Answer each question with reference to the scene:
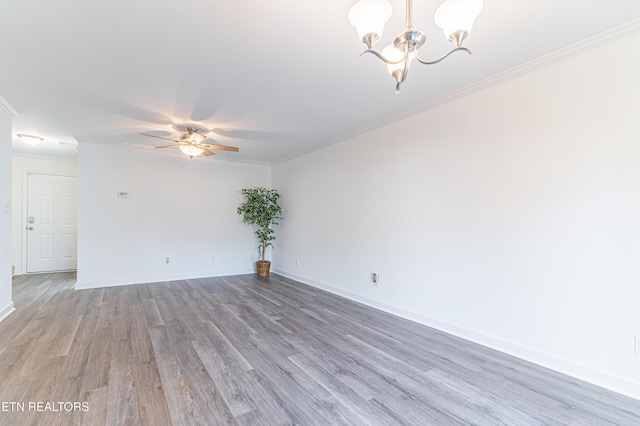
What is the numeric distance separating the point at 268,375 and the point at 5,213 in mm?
3722

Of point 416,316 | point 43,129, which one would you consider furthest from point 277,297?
point 43,129

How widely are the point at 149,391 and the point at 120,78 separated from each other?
2604 mm

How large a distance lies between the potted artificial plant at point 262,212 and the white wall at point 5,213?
327 cm

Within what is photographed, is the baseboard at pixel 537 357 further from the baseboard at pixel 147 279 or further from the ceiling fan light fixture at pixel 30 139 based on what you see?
the ceiling fan light fixture at pixel 30 139

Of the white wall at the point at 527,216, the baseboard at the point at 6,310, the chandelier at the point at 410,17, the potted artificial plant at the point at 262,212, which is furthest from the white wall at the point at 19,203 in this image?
the chandelier at the point at 410,17

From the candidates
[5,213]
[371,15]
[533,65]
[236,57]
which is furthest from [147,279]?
[533,65]

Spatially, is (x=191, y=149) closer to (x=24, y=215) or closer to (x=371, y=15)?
(x=371, y=15)

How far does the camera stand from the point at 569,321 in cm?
212

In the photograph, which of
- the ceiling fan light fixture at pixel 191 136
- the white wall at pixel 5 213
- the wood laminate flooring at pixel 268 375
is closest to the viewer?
the wood laminate flooring at pixel 268 375

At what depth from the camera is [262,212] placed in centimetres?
584

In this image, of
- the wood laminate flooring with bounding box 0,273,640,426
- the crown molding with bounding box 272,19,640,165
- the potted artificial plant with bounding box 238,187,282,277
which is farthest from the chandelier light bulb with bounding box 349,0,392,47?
the potted artificial plant with bounding box 238,187,282,277

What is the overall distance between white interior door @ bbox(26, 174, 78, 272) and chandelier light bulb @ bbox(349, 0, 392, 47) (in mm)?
7550

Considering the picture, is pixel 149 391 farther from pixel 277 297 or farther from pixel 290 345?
pixel 277 297

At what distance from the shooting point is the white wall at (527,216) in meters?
1.93
